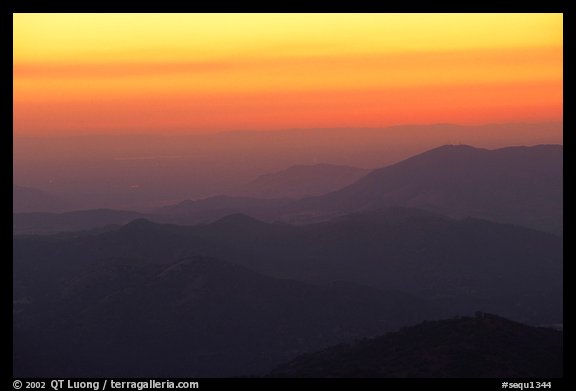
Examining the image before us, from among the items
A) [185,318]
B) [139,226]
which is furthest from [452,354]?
[139,226]

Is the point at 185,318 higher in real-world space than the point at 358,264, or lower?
lower

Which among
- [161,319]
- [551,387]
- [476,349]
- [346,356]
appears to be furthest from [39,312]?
[551,387]

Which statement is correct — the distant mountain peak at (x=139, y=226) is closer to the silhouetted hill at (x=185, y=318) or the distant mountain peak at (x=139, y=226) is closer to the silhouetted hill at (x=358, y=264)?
the silhouetted hill at (x=358, y=264)

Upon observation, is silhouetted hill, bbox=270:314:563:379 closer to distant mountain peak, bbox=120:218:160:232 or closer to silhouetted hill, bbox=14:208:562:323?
silhouetted hill, bbox=14:208:562:323

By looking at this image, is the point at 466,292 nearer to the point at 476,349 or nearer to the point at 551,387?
the point at 476,349

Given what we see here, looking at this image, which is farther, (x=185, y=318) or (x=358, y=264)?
(x=358, y=264)

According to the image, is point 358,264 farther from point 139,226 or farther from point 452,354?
point 452,354
